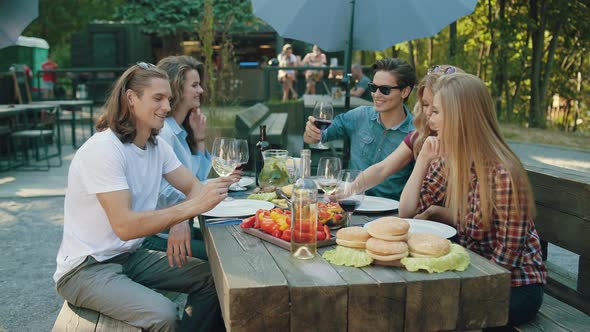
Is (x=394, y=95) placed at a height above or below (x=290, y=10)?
below

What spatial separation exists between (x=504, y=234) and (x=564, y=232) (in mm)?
686

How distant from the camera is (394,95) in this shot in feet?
12.9

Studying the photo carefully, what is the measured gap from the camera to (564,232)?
2793 millimetres

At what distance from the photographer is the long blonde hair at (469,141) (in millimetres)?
2330

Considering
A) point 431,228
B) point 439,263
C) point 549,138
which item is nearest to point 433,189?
point 431,228

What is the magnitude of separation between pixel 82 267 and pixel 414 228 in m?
1.45

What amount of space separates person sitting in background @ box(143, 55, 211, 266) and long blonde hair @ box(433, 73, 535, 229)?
163 centimetres

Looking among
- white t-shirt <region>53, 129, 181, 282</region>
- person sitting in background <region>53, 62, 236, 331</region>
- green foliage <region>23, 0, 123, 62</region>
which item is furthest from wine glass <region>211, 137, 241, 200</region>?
green foliage <region>23, 0, 123, 62</region>

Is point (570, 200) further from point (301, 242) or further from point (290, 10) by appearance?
point (290, 10)

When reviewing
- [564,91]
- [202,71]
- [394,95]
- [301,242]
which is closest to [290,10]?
[202,71]

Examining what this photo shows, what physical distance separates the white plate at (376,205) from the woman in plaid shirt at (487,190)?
1.41ft

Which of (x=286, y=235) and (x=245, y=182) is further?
(x=245, y=182)

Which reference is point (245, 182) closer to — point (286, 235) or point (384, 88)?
point (384, 88)

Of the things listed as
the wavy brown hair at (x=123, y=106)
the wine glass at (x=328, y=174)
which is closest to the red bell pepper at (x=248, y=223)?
the wine glass at (x=328, y=174)
